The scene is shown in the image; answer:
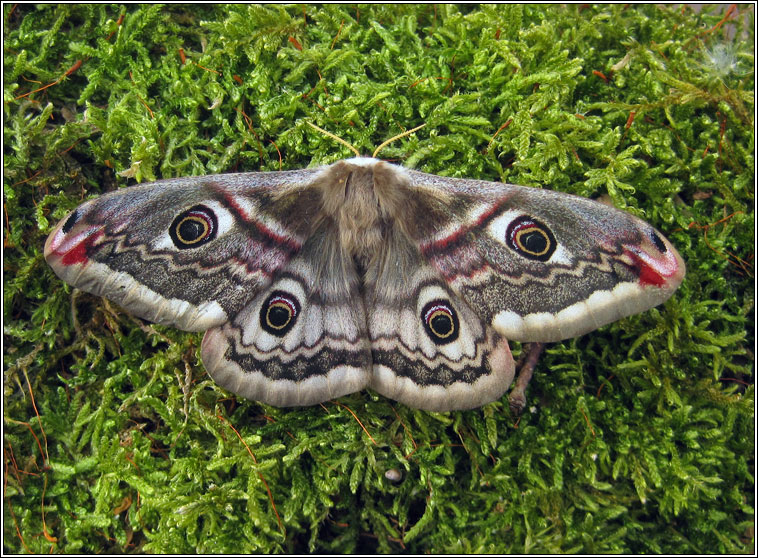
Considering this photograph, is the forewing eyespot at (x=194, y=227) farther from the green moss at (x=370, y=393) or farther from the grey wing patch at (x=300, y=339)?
the green moss at (x=370, y=393)

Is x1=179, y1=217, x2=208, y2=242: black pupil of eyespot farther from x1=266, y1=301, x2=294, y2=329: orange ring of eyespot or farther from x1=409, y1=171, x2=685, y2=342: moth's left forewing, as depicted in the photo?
x1=409, y1=171, x2=685, y2=342: moth's left forewing

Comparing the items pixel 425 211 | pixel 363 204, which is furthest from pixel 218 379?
pixel 425 211

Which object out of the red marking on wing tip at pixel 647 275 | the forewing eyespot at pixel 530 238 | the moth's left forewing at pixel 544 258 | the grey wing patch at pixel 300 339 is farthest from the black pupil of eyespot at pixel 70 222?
the red marking on wing tip at pixel 647 275

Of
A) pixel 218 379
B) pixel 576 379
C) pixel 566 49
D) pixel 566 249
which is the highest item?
pixel 566 49

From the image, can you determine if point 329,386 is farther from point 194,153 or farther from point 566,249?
point 194,153

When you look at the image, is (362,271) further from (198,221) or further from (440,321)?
(198,221)

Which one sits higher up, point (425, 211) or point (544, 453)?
point (425, 211)

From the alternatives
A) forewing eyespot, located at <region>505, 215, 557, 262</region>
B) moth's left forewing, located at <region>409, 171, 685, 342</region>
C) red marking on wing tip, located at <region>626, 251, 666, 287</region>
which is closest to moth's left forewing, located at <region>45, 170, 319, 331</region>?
moth's left forewing, located at <region>409, 171, 685, 342</region>

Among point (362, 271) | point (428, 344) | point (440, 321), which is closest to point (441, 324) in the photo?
point (440, 321)
